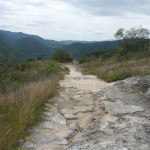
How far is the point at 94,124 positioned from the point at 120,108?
1.16 meters

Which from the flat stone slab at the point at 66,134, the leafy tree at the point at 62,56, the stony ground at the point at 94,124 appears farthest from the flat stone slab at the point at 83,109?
the leafy tree at the point at 62,56

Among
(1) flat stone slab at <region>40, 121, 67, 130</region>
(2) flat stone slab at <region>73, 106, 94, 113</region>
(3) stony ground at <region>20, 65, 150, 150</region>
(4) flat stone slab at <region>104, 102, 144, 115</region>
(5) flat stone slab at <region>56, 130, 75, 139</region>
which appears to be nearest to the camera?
(3) stony ground at <region>20, 65, 150, 150</region>

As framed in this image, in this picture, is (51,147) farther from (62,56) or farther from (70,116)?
(62,56)

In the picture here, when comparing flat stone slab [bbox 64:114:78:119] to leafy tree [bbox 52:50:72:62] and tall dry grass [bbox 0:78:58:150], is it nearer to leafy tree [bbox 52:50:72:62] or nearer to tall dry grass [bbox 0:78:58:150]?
tall dry grass [bbox 0:78:58:150]

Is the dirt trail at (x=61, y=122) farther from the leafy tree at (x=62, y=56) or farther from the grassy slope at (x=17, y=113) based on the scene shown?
the leafy tree at (x=62, y=56)

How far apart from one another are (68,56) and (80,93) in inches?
2271

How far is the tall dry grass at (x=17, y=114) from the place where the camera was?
3.96m

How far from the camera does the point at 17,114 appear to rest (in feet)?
16.0

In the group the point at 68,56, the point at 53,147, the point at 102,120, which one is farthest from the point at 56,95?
the point at 68,56

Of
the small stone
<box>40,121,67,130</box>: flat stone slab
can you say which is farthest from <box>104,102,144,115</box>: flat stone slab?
<box>40,121,67,130</box>: flat stone slab

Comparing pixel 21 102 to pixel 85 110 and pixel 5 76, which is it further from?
pixel 5 76

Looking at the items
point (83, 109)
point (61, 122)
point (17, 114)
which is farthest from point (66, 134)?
point (83, 109)

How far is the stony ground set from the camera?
3.89 meters

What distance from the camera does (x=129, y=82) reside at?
925 cm
